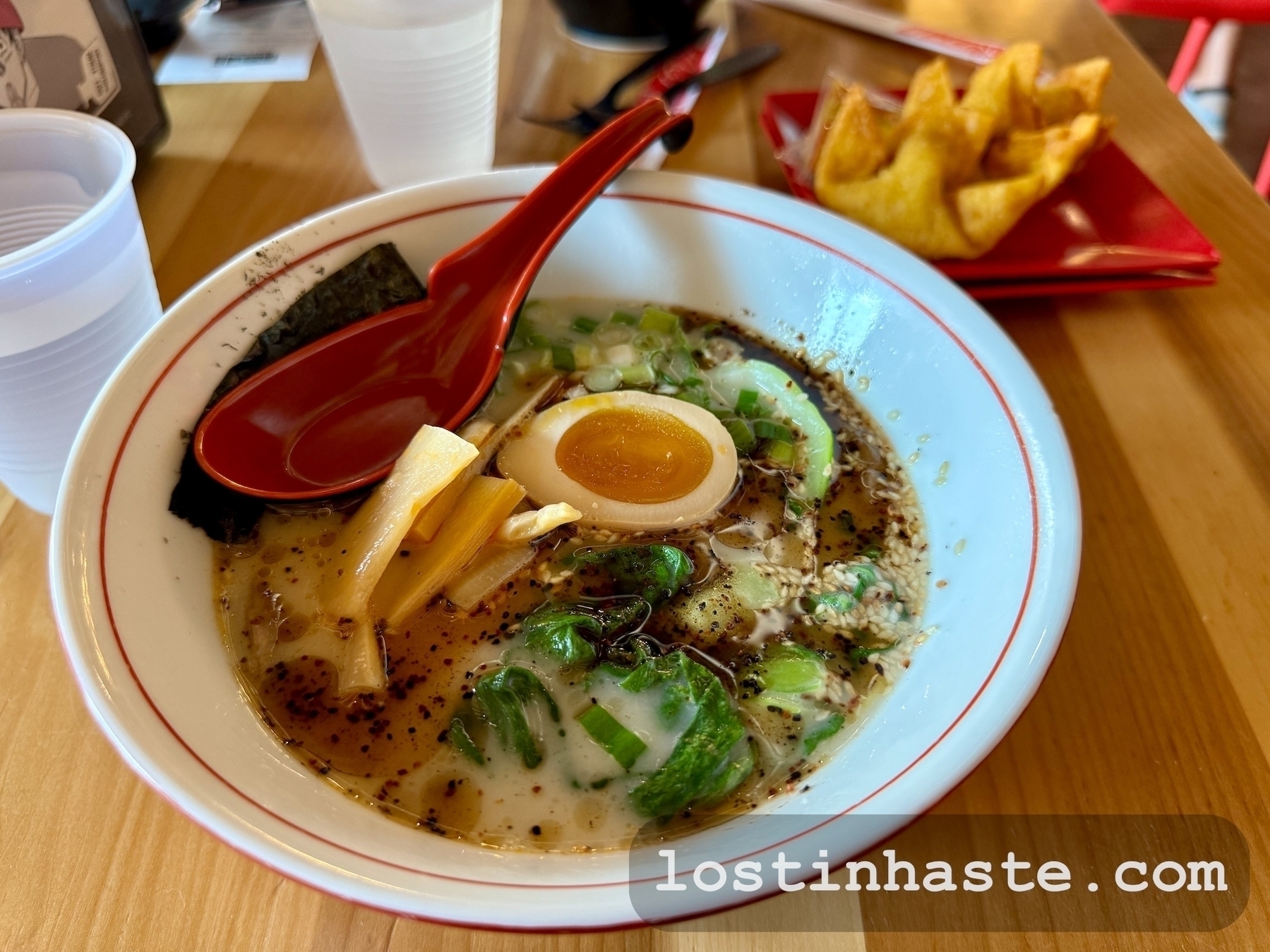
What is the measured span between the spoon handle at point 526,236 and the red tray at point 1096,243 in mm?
399

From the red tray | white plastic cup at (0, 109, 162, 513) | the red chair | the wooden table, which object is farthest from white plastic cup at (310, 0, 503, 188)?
the red chair

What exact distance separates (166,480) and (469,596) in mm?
337

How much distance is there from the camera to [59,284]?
0.84 meters

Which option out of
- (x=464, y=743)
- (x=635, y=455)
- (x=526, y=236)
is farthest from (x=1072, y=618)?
(x=526, y=236)

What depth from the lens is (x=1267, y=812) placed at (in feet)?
2.50

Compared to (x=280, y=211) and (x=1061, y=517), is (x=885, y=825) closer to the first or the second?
(x=1061, y=517)

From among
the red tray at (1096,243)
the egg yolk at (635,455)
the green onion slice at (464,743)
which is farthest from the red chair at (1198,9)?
the green onion slice at (464,743)

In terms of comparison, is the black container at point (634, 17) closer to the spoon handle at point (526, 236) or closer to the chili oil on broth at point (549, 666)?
the spoon handle at point (526, 236)

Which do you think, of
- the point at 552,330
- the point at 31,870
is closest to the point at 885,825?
the point at 31,870

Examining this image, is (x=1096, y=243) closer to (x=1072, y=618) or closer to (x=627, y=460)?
(x=1072, y=618)

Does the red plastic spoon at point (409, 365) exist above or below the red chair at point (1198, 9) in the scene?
below

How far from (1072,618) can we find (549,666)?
1.95 ft

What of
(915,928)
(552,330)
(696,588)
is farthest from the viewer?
(552,330)

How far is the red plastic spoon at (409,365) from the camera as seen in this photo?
3.13 feet
